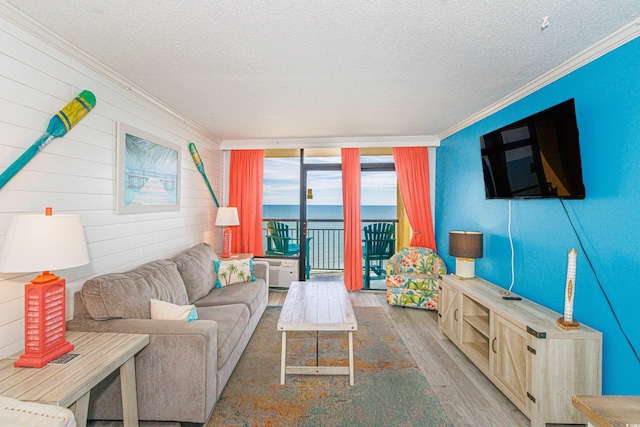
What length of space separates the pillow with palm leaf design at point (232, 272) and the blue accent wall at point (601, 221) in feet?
9.48

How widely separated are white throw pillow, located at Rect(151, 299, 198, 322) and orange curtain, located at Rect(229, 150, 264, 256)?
279 cm

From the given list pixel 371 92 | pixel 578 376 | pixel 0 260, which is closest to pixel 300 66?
pixel 371 92

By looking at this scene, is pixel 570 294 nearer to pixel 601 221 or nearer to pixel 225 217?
pixel 601 221

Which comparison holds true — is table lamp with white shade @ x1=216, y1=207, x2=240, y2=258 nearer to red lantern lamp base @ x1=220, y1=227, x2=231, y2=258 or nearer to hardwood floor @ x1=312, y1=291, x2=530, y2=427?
red lantern lamp base @ x1=220, y1=227, x2=231, y2=258

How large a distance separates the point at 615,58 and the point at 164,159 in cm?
379

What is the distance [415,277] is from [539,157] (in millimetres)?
2317

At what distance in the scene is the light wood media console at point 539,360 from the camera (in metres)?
1.91

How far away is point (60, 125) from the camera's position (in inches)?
76.2

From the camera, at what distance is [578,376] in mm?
1913

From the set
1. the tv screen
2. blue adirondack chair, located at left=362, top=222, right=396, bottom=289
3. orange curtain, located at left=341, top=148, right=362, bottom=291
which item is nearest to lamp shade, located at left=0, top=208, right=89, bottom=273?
the tv screen

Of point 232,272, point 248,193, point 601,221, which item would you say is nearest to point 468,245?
point 601,221

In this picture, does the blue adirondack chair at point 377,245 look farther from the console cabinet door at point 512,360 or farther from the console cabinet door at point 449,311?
the console cabinet door at point 512,360

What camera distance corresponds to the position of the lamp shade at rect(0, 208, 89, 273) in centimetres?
140

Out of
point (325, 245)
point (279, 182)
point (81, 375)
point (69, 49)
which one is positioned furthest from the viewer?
point (325, 245)
